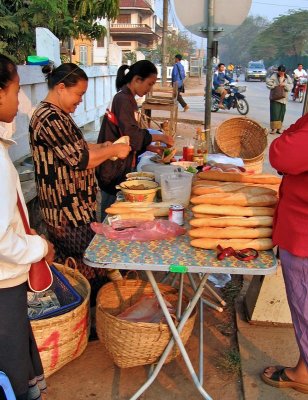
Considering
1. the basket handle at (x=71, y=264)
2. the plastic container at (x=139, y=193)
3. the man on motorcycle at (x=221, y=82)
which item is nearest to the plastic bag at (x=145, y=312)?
the basket handle at (x=71, y=264)

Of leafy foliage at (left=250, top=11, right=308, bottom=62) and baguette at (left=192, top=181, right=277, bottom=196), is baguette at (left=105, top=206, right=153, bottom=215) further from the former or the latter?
leafy foliage at (left=250, top=11, right=308, bottom=62)

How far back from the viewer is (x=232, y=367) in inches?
108

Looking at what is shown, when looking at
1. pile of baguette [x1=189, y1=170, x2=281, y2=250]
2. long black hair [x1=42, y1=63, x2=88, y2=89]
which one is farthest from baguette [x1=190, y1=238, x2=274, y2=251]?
long black hair [x1=42, y1=63, x2=88, y2=89]

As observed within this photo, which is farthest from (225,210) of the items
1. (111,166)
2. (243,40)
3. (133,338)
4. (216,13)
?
(243,40)

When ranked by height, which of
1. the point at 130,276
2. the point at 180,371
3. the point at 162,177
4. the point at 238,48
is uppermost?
the point at 238,48

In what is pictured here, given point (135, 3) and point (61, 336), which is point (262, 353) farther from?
point (135, 3)

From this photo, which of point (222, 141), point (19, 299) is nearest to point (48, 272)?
point (19, 299)

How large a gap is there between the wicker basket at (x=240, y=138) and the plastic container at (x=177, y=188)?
2222 mm

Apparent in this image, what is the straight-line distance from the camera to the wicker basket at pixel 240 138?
471cm

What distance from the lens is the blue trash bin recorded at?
1660 mm

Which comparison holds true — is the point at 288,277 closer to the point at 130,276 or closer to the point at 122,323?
the point at 122,323

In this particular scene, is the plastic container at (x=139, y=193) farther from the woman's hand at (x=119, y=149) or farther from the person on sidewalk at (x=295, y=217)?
the person on sidewalk at (x=295, y=217)

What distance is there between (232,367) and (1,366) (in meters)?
1.56

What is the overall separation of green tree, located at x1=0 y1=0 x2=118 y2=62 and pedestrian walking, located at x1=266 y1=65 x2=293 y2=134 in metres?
5.44
